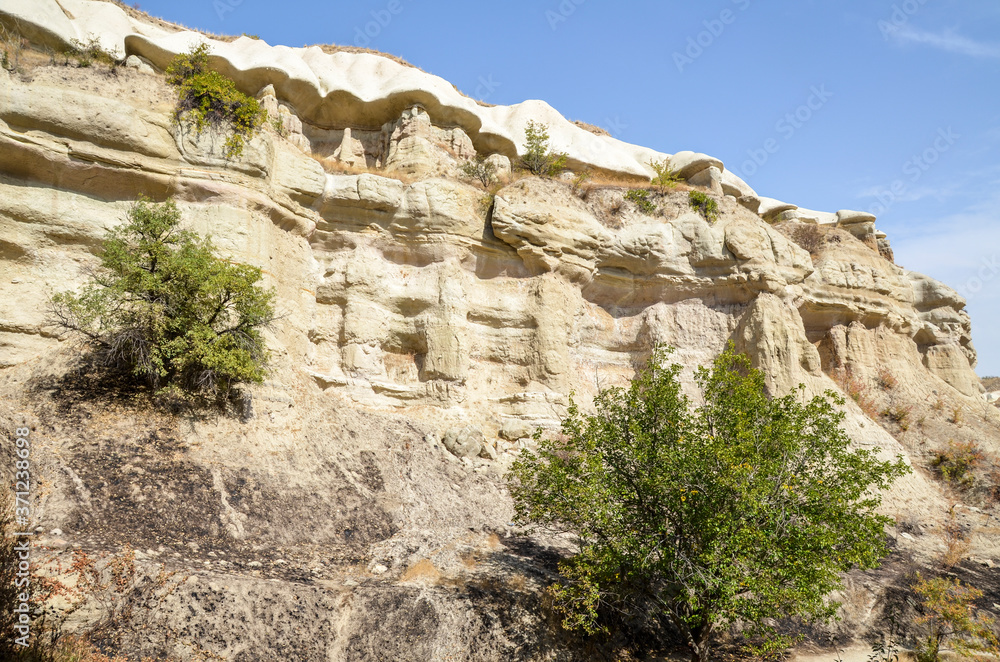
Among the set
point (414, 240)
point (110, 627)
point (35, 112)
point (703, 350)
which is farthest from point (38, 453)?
Result: point (703, 350)

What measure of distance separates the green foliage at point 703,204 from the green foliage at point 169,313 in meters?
14.1

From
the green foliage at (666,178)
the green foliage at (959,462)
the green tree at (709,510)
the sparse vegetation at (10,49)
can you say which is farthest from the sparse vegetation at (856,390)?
the sparse vegetation at (10,49)

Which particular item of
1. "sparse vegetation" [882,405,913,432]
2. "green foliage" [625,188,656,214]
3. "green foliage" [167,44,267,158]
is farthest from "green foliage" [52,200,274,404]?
"sparse vegetation" [882,405,913,432]

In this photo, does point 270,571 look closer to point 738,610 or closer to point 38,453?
point 38,453

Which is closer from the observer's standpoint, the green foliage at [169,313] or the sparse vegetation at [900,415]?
the green foliage at [169,313]

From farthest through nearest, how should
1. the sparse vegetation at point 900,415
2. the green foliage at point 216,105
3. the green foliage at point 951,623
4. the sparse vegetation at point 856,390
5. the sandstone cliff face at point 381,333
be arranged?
the sparse vegetation at point 856,390, the sparse vegetation at point 900,415, the green foliage at point 216,105, the green foliage at point 951,623, the sandstone cliff face at point 381,333

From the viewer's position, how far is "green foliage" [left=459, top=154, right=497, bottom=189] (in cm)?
1833

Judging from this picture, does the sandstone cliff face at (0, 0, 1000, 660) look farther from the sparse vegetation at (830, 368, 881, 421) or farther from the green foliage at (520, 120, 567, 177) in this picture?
the green foliage at (520, 120, 567, 177)

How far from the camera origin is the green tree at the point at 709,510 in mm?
8414

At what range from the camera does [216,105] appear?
1398cm

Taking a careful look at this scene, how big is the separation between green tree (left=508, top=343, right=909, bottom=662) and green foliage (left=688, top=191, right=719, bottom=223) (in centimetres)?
1107

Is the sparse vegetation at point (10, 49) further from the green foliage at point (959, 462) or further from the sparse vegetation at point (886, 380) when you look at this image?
the green foliage at point (959, 462)

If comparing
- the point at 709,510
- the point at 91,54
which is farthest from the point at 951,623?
the point at 91,54

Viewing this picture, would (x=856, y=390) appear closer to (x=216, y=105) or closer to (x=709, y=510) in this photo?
(x=709, y=510)
